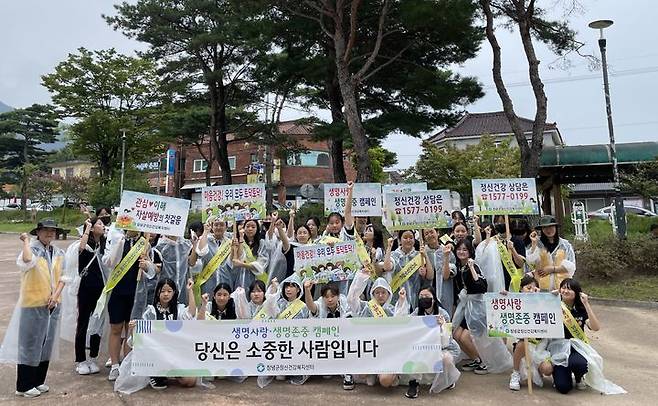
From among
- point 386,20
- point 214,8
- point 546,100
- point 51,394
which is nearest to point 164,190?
point 214,8

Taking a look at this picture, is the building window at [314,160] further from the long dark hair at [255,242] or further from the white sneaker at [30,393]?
the white sneaker at [30,393]

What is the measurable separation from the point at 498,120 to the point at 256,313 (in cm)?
3632

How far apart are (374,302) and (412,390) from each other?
914 millimetres

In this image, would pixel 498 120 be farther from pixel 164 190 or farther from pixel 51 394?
pixel 51 394

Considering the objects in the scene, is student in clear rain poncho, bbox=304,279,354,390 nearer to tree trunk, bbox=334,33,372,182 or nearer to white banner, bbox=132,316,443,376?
white banner, bbox=132,316,443,376

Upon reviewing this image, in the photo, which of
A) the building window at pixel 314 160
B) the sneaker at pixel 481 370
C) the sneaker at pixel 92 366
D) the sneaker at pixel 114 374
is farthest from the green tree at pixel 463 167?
the sneaker at pixel 114 374

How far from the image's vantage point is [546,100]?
11695 mm

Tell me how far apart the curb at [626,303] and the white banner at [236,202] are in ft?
23.0

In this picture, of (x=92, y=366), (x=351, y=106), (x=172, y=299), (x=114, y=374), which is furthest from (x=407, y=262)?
(x=351, y=106)

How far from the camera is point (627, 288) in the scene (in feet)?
31.0

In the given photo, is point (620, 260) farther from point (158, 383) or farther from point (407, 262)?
point (158, 383)

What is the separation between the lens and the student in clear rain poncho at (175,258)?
562cm

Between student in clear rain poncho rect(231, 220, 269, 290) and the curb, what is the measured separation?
6830mm

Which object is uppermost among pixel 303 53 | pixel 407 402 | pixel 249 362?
pixel 303 53
